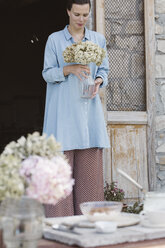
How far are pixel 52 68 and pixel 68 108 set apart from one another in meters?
0.32

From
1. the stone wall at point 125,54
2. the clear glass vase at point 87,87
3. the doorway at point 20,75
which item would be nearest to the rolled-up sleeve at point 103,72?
the clear glass vase at point 87,87

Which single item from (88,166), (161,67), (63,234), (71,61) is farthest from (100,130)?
(63,234)

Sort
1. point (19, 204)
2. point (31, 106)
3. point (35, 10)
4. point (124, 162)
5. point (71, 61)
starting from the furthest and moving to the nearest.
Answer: point (31, 106) < point (35, 10) < point (124, 162) < point (71, 61) < point (19, 204)

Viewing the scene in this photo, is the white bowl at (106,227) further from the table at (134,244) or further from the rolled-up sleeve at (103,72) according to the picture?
the rolled-up sleeve at (103,72)

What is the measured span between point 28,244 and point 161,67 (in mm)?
3548

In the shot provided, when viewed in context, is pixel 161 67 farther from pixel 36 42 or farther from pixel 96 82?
pixel 36 42

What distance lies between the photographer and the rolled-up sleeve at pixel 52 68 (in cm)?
388

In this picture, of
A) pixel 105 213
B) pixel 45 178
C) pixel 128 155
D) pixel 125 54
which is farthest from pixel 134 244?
pixel 125 54

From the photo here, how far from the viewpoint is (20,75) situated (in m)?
8.94

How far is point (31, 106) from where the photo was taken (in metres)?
8.73

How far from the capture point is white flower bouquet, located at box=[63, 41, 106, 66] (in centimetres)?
368

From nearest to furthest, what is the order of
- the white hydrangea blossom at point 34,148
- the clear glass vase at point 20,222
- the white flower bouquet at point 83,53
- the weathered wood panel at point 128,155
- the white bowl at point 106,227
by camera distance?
1. the clear glass vase at point 20,222
2. the white hydrangea blossom at point 34,148
3. the white bowl at point 106,227
4. the white flower bouquet at point 83,53
5. the weathered wood panel at point 128,155

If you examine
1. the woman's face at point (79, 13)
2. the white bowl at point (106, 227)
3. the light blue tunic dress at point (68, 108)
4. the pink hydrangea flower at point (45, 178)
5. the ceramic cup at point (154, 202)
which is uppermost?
the woman's face at point (79, 13)

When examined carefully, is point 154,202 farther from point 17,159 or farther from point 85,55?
point 85,55
